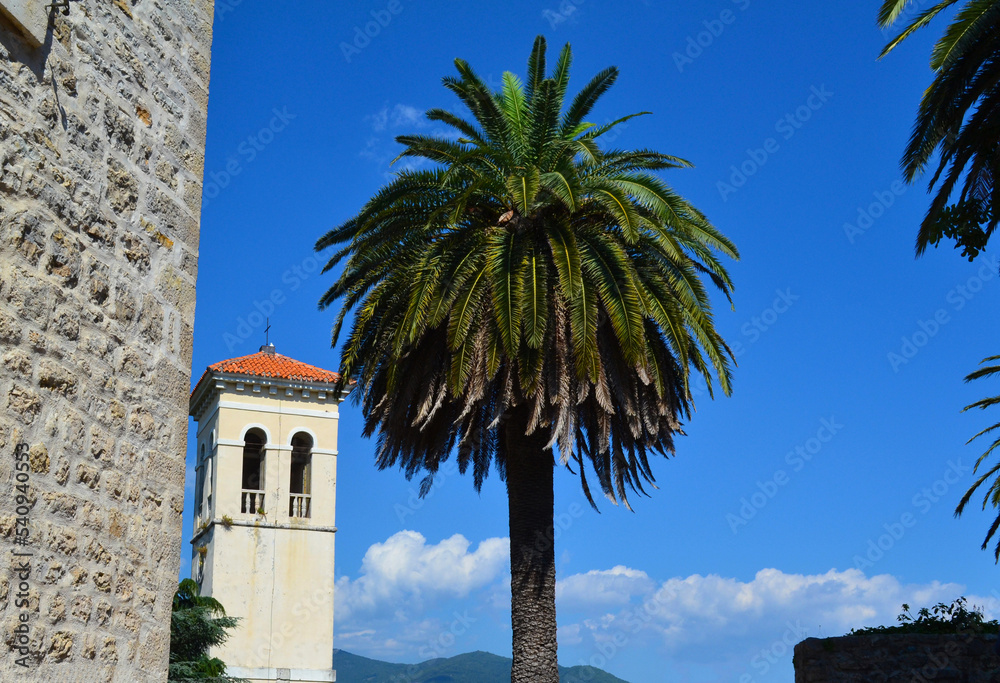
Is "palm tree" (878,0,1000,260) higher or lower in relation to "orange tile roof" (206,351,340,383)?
lower

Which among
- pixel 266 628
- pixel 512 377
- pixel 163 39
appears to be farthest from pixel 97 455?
pixel 266 628

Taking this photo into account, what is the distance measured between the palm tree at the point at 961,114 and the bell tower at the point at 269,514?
926 inches

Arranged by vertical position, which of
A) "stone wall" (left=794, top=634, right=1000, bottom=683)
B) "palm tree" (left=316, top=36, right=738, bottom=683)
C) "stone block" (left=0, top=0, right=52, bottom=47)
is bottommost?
"stone wall" (left=794, top=634, right=1000, bottom=683)

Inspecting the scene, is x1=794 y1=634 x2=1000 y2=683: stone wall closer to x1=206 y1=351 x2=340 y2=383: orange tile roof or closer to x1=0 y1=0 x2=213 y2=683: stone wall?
x1=0 y1=0 x2=213 y2=683: stone wall

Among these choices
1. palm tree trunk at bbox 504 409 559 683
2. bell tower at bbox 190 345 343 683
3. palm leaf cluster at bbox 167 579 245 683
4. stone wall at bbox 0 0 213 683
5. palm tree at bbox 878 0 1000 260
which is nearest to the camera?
stone wall at bbox 0 0 213 683

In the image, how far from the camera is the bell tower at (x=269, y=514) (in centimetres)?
3070

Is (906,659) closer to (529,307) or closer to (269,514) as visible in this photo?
(529,307)

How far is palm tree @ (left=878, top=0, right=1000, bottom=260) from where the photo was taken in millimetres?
10992

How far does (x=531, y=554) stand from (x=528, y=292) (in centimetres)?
367

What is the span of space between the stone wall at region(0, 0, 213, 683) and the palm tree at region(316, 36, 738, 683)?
7.55 metres

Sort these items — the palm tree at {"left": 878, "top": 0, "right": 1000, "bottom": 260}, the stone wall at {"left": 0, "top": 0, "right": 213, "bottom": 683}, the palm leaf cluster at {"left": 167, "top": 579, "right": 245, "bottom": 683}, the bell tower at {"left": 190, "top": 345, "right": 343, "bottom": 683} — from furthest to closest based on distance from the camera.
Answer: the bell tower at {"left": 190, "top": 345, "right": 343, "bottom": 683} < the palm leaf cluster at {"left": 167, "top": 579, "right": 245, "bottom": 683} < the palm tree at {"left": 878, "top": 0, "right": 1000, "bottom": 260} < the stone wall at {"left": 0, "top": 0, "right": 213, "bottom": 683}

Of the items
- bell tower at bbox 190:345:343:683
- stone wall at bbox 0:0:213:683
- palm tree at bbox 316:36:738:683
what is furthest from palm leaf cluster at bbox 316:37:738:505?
bell tower at bbox 190:345:343:683

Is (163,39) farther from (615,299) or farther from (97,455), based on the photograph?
(615,299)

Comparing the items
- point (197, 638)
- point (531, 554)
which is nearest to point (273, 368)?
point (197, 638)
